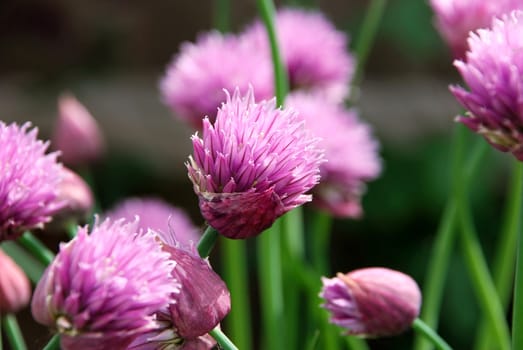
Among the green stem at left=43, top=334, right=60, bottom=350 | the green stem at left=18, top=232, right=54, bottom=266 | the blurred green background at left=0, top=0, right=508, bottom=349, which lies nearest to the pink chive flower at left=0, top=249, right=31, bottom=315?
the green stem at left=18, top=232, right=54, bottom=266

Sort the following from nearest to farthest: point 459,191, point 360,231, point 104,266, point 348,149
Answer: point 104,266 < point 459,191 < point 348,149 < point 360,231

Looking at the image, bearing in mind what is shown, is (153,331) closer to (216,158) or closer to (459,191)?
(216,158)

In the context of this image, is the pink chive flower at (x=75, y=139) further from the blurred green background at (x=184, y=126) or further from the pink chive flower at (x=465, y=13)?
the blurred green background at (x=184, y=126)

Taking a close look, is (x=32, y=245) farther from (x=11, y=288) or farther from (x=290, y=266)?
(x=290, y=266)

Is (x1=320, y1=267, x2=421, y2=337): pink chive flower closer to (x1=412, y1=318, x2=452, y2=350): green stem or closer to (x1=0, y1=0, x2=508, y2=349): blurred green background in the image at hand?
(x1=412, y1=318, x2=452, y2=350): green stem

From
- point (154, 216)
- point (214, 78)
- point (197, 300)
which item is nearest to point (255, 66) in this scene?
point (214, 78)

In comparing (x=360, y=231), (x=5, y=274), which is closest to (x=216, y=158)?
(x=5, y=274)
